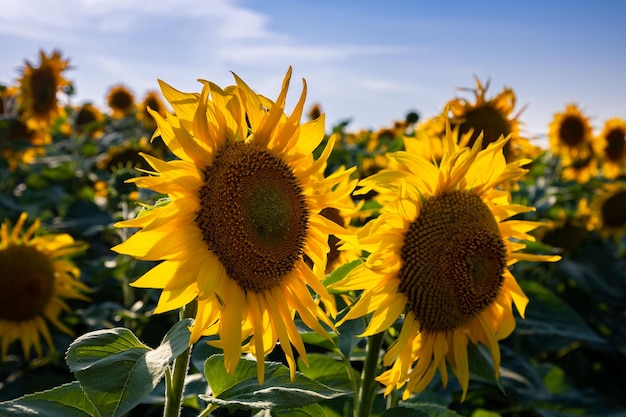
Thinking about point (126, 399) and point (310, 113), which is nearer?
point (126, 399)

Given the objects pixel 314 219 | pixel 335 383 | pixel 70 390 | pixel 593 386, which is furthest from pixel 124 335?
pixel 593 386

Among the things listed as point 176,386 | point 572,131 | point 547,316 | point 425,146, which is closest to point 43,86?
point 425,146

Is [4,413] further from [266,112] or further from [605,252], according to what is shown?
[605,252]

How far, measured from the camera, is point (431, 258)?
72.2 inches

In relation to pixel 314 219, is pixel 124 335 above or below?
below

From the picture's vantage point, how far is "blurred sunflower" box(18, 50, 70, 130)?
640 centimetres

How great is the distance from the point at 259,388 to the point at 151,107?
25.2ft

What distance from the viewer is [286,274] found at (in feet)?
5.60

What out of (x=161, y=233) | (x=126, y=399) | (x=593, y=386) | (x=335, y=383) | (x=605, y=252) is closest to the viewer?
(x=126, y=399)

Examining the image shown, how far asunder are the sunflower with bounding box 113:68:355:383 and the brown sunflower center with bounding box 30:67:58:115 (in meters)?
5.36

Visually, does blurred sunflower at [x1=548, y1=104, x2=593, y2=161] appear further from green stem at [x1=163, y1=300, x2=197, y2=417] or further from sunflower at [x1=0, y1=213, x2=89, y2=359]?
green stem at [x1=163, y1=300, x2=197, y2=417]

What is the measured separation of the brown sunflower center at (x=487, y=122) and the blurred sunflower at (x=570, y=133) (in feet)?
12.2

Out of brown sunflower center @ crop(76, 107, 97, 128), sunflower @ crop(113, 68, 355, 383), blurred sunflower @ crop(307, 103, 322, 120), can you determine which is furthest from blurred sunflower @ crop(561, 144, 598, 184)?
brown sunflower center @ crop(76, 107, 97, 128)

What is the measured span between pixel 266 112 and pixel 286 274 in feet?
1.32
